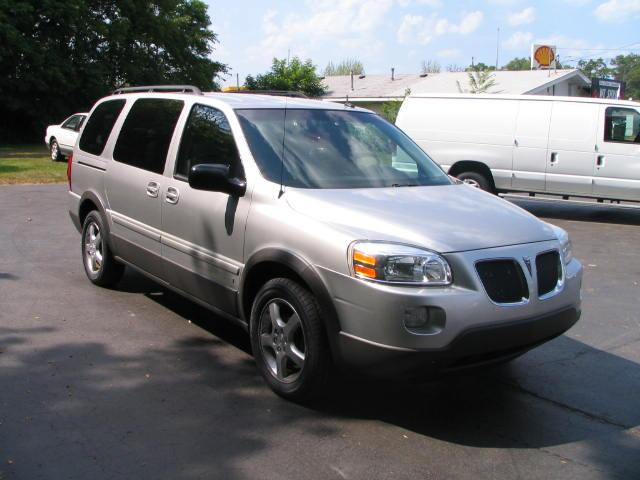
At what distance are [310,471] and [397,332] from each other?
81 cm

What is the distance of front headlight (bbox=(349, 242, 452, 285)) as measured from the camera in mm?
3805

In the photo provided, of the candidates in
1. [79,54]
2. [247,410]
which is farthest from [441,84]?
[247,410]

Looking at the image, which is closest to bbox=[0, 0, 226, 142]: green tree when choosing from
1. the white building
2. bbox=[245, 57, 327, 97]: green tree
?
bbox=[245, 57, 327, 97]: green tree

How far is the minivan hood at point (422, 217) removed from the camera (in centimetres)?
396

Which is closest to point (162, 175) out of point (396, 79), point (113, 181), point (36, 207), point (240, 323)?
point (113, 181)

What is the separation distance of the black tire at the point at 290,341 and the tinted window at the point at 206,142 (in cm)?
95

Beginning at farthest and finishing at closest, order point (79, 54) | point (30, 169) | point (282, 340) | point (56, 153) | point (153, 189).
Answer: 1. point (79, 54)
2. point (56, 153)
3. point (30, 169)
4. point (153, 189)
5. point (282, 340)

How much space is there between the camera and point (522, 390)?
4.72 metres

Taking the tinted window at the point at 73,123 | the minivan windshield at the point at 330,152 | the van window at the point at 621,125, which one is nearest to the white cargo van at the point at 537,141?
the van window at the point at 621,125

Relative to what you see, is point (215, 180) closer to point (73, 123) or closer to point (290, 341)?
point (290, 341)

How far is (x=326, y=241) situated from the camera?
13.2 ft

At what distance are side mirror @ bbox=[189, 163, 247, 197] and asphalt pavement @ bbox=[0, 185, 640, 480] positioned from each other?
122 cm

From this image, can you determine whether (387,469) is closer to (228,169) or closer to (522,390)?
(522,390)

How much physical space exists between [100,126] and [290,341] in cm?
365
